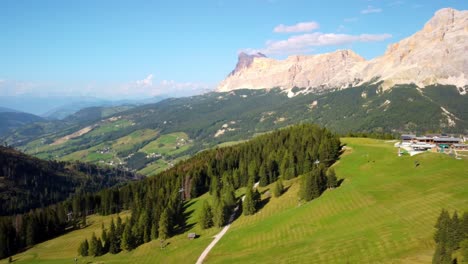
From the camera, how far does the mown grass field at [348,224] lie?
5997cm

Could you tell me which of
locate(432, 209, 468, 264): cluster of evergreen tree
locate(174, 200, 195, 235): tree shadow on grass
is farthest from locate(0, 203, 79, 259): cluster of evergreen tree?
locate(432, 209, 468, 264): cluster of evergreen tree

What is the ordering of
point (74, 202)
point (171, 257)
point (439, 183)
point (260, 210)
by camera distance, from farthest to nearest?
1. point (74, 202)
2. point (260, 210)
3. point (171, 257)
4. point (439, 183)

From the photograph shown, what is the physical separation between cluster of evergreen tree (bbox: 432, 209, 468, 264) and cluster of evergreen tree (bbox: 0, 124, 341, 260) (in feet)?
206

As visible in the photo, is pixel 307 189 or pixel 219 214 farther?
pixel 219 214

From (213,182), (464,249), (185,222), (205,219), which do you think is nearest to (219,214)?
(205,219)

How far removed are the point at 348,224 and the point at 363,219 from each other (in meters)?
3.26

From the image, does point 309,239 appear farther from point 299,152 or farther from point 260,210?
point 299,152

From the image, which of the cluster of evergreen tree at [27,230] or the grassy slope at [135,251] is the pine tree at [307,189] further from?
the cluster of evergreen tree at [27,230]

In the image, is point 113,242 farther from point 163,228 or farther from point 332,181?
point 332,181

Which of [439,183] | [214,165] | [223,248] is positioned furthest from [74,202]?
[439,183]

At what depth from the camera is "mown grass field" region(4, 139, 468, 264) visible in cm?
5997

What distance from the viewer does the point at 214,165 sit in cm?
17075

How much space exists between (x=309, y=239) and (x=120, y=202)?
11276 centimetres

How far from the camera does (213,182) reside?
14438cm
